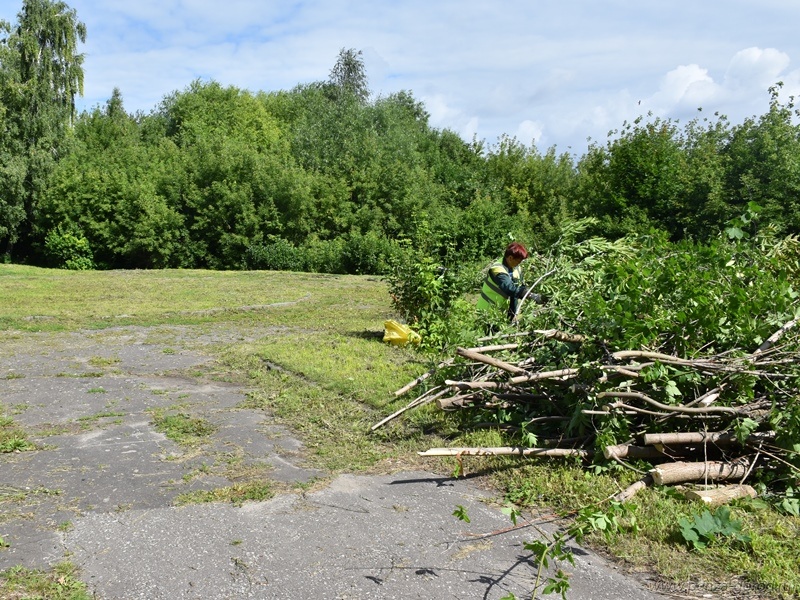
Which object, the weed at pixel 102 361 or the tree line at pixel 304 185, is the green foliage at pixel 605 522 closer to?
the weed at pixel 102 361

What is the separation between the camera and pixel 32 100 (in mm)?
38719

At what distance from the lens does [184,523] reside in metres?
4.85

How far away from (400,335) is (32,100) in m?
35.1

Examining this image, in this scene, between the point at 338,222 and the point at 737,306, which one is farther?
the point at 338,222

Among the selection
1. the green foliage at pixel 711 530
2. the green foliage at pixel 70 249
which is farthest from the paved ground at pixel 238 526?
the green foliage at pixel 70 249

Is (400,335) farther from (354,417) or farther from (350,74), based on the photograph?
(350,74)

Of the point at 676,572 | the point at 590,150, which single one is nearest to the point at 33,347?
the point at 676,572

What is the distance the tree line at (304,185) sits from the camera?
85.2ft

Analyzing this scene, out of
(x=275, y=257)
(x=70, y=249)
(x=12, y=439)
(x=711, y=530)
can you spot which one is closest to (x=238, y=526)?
(x=711, y=530)

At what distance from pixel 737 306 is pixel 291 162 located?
1294 inches

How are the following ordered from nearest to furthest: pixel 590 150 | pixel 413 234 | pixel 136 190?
pixel 413 234, pixel 590 150, pixel 136 190

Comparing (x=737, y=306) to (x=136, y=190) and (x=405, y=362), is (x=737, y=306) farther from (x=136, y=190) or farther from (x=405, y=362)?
(x=136, y=190)

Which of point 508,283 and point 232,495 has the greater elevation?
point 508,283

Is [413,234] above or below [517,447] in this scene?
above
